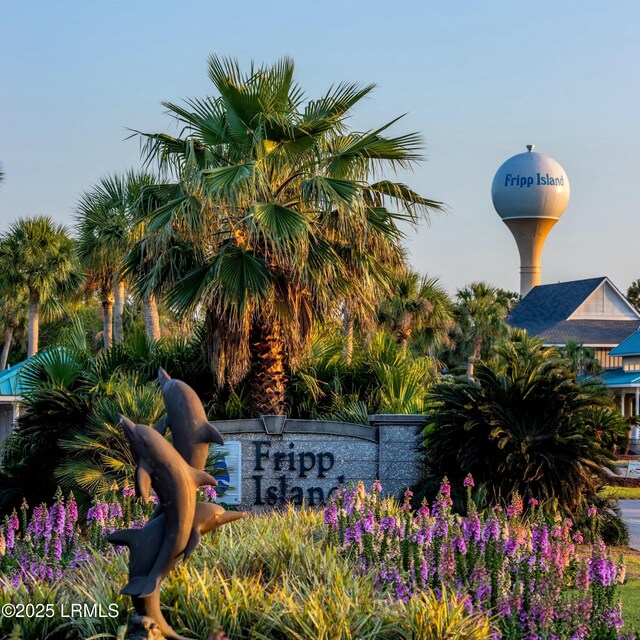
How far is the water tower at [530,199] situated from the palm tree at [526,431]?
65.5m

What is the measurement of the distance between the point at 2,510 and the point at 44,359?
336 cm

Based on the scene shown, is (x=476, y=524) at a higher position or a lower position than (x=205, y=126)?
lower

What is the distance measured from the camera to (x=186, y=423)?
6.67m

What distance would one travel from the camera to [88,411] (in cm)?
1517

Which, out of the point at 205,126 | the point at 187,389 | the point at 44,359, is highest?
the point at 205,126

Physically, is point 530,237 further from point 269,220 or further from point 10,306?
point 269,220

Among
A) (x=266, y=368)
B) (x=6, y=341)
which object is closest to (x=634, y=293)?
(x=6, y=341)

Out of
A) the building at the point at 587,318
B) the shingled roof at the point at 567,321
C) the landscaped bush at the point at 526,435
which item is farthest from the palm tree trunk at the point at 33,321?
the shingled roof at the point at 567,321

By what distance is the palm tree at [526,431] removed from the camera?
13.6m

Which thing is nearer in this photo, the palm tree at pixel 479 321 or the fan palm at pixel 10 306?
the fan palm at pixel 10 306

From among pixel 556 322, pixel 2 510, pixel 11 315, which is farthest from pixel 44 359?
pixel 556 322

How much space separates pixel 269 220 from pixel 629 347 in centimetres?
4215

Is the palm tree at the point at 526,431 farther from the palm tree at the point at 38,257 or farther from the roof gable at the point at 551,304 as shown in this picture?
the roof gable at the point at 551,304

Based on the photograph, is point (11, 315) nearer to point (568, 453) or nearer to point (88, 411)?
point (88, 411)
